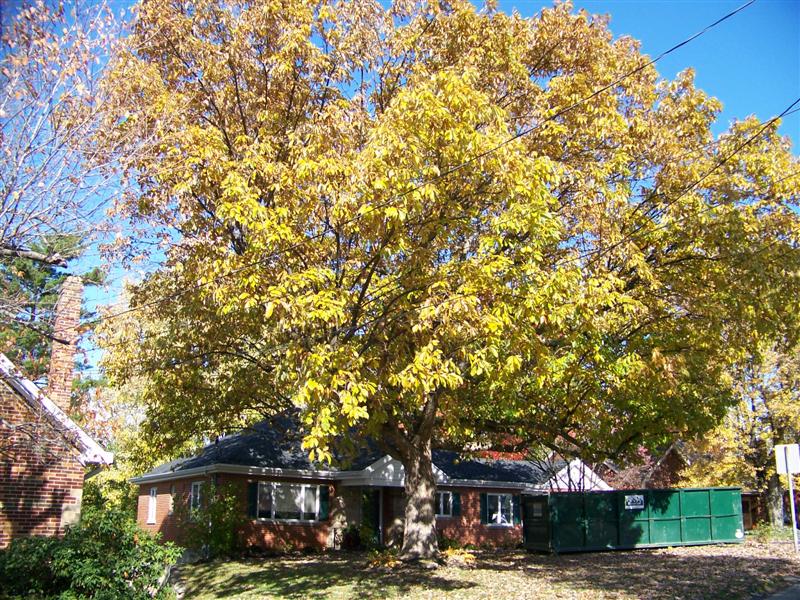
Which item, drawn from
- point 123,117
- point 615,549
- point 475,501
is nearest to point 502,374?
point 123,117

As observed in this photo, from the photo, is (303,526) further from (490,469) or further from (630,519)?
(630,519)

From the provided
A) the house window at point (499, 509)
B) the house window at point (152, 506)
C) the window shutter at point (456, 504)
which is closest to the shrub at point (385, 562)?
the window shutter at point (456, 504)

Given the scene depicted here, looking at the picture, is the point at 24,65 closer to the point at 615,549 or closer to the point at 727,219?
the point at 727,219

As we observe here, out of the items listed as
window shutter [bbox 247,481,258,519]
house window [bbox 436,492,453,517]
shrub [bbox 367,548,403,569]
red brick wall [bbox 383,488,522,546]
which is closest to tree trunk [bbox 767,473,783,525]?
red brick wall [bbox 383,488,522,546]

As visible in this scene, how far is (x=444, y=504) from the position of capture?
2803 cm

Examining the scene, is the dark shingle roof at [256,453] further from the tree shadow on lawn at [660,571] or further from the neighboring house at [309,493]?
the tree shadow on lawn at [660,571]

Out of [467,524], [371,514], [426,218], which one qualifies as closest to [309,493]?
[371,514]

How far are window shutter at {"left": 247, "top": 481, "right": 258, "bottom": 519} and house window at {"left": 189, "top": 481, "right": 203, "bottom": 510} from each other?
1.83 meters

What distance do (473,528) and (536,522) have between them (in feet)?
20.1

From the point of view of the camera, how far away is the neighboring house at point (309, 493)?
23500mm

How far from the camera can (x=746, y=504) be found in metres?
35.8

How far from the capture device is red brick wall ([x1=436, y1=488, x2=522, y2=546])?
90.9 feet

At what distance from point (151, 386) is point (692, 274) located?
13305mm

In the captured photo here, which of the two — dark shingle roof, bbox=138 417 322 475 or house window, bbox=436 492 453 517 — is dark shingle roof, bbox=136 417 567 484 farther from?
house window, bbox=436 492 453 517
